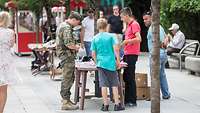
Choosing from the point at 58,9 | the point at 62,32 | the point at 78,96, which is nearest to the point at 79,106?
the point at 78,96

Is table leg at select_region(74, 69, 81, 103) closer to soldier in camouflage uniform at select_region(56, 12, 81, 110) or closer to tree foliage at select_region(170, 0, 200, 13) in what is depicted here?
soldier in camouflage uniform at select_region(56, 12, 81, 110)

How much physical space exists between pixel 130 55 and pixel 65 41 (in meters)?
1.30

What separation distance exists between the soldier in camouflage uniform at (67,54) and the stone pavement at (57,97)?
0.93 feet

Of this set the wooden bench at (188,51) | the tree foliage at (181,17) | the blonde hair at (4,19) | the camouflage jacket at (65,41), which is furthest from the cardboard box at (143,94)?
the tree foliage at (181,17)

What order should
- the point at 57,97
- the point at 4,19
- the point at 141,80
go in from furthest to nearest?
1. the point at 57,97
2. the point at 141,80
3. the point at 4,19

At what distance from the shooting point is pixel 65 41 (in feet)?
35.6

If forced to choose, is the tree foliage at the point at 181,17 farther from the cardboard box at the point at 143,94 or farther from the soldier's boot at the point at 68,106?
the soldier's boot at the point at 68,106

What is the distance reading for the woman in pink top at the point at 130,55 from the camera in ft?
36.5

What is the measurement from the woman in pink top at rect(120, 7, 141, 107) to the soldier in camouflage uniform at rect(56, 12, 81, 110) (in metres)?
0.98

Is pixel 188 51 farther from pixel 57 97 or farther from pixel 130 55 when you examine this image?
pixel 130 55

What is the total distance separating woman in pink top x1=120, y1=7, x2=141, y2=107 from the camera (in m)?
11.1

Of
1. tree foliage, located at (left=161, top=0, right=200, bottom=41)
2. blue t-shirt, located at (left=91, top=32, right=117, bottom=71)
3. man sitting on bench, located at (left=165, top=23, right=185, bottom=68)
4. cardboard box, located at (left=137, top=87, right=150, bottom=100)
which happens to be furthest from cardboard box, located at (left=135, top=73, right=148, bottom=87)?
tree foliage, located at (left=161, top=0, right=200, bottom=41)

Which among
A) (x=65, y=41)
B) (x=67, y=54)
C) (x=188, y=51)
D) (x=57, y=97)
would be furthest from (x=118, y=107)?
(x=188, y=51)

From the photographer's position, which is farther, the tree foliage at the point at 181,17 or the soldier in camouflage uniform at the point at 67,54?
the tree foliage at the point at 181,17
